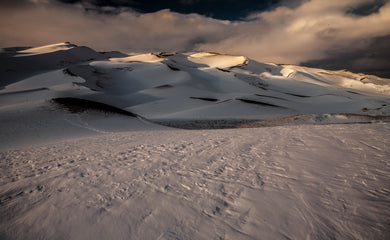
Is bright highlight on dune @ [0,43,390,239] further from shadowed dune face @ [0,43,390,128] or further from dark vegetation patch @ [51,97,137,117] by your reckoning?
shadowed dune face @ [0,43,390,128]

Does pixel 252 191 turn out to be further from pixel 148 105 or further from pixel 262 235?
pixel 148 105

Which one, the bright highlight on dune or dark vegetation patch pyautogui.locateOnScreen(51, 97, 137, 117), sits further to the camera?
dark vegetation patch pyautogui.locateOnScreen(51, 97, 137, 117)

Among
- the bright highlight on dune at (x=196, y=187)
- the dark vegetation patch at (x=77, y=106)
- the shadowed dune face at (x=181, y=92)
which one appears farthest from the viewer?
the shadowed dune face at (x=181, y=92)

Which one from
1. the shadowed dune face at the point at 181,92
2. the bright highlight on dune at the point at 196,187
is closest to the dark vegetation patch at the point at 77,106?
the shadowed dune face at the point at 181,92

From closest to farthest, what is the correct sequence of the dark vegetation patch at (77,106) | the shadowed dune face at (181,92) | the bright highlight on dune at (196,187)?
1. the bright highlight on dune at (196,187)
2. the dark vegetation patch at (77,106)
3. the shadowed dune face at (181,92)

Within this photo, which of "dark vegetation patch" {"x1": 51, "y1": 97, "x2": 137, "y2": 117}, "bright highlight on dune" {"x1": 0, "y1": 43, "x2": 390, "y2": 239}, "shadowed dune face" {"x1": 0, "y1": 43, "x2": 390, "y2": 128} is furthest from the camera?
"shadowed dune face" {"x1": 0, "y1": 43, "x2": 390, "y2": 128}

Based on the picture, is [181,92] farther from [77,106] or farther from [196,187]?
[196,187]

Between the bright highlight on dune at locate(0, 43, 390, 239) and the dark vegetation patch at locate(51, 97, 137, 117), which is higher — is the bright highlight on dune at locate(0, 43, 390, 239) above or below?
above

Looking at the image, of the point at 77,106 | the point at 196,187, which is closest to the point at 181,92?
the point at 77,106

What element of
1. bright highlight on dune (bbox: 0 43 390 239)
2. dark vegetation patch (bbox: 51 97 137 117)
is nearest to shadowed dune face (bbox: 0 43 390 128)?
dark vegetation patch (bbox: 51 97 137 117)

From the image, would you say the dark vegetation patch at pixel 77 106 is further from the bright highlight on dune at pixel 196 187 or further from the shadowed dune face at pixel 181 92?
the bright highlight on dune at pixel 196 187

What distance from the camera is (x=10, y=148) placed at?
520 centimetres

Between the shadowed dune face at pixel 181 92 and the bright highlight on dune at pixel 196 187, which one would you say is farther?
the shadowed dune face at pixel 181 92

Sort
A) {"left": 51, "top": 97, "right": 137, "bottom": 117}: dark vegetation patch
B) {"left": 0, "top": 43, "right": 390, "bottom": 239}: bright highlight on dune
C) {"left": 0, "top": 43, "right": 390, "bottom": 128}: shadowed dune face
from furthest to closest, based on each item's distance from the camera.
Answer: {"left": 0, "top": 43, "right": 390, "bottom": 128}: shadowed dune face < {"left": 51, "top": 97, "right": 137, "bottom": 117}: dark vegetation patch < {"left": 0, "top": 43, "right": 390, "bottom": 239}: bright highlight on dune
